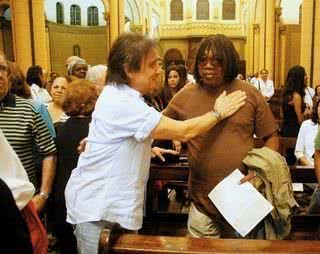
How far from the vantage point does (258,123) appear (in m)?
2.24

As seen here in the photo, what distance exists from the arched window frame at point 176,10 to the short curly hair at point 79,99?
29.5 metres

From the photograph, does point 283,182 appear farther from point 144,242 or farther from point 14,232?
point 14,232

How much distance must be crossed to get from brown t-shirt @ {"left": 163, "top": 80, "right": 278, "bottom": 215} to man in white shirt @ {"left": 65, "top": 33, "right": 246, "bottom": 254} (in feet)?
0.89

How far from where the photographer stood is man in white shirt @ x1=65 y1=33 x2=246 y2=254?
1.81 metres

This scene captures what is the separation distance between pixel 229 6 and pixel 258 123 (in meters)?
31.0

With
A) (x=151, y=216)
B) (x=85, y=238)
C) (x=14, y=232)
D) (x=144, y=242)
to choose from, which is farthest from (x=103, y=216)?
(x=151, y=216)

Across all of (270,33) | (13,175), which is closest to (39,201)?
(13,175)

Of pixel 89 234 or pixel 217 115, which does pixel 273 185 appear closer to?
pixel 217 115

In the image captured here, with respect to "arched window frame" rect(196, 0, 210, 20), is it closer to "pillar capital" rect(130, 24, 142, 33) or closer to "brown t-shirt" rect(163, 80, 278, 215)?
"pillar capital" rect(130, 24, 142, 33)

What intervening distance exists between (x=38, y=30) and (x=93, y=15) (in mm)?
18547

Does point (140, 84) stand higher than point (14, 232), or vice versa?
point (140, 84)

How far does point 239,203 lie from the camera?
2109mm

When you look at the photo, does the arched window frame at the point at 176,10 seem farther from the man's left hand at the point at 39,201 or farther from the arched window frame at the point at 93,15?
the man's left hand at the point at 39,201

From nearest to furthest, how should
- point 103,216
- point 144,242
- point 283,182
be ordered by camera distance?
point 144,242, point 103,216, point 283,182
